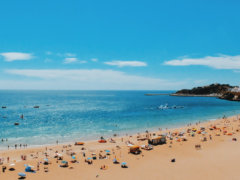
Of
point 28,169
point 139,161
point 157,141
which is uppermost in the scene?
point 157,141

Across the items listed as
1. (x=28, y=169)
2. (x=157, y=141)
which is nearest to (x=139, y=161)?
(x=157, y=141)

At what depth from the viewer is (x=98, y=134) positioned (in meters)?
43.7

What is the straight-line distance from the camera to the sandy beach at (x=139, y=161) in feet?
68.1

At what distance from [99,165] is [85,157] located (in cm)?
394

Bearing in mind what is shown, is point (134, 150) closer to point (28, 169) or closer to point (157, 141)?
point (157, 141)

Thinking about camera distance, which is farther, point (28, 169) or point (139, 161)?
point (139, 161)

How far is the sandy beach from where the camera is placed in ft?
68.1

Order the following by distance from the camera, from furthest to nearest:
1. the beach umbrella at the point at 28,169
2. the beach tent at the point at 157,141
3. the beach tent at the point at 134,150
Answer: the beach tent at the point at 157,141 < the beach tent at the point at 134,150 < the beach umbrella at the point at 28,169

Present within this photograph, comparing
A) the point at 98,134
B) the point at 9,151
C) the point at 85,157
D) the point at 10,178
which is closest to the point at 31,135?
the point at 9,151

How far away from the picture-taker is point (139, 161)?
25281mm

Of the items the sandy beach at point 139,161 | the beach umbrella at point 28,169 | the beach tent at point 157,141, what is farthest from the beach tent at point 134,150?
the beach umbrella at point 28,169

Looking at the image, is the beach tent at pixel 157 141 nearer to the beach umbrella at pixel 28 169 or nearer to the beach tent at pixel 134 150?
the beach tent at pixel 134 150

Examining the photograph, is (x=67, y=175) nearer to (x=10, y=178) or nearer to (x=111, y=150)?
(x=10, y=178)

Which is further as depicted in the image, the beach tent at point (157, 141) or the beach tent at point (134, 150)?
the beach tent at point (157, 141)
